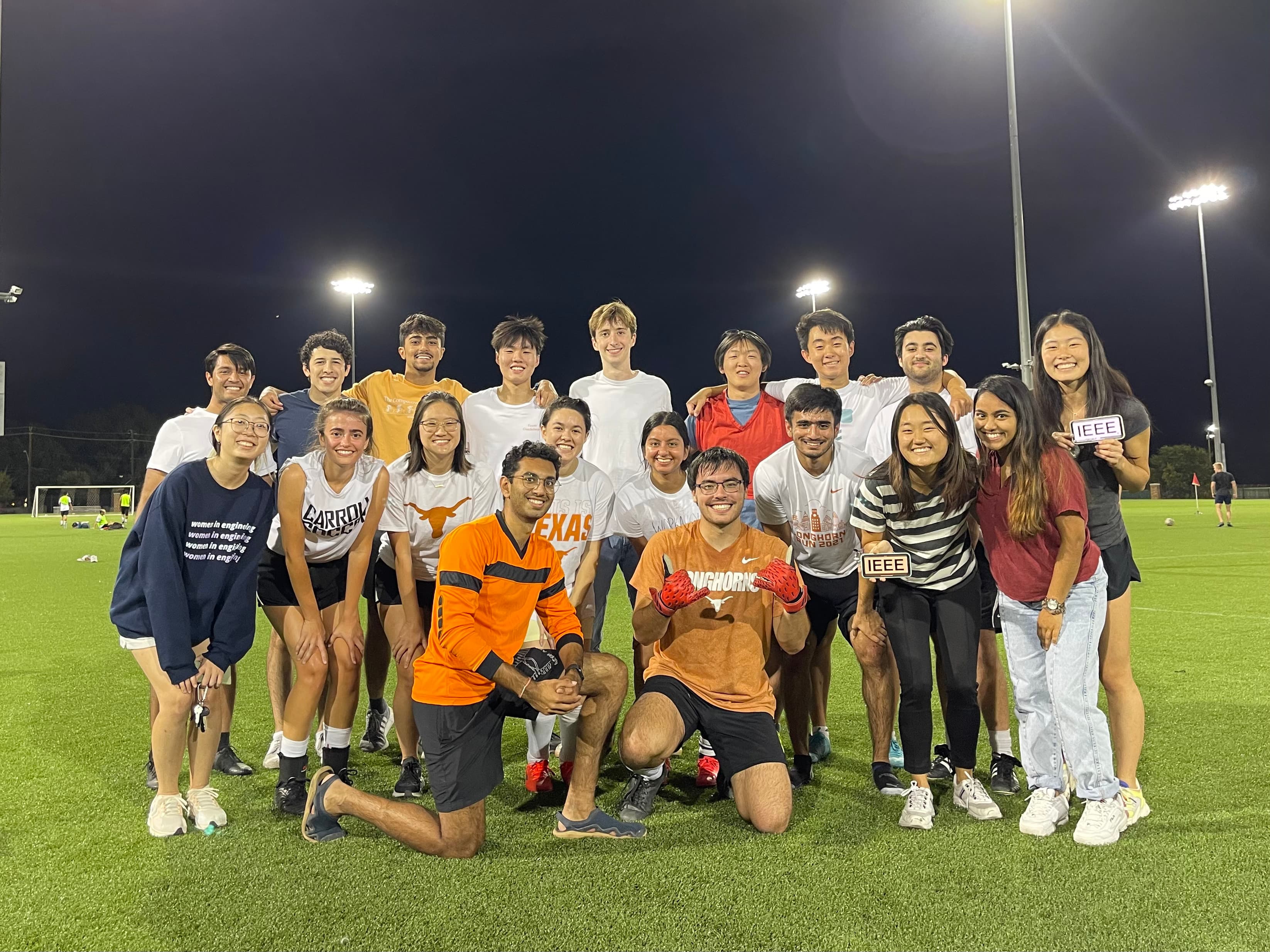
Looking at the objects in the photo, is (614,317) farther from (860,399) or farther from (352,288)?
(352,288)

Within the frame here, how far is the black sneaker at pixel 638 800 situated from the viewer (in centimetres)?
380

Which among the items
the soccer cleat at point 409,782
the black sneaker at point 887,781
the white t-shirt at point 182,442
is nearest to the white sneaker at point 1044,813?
the black sneaker at point 887,781

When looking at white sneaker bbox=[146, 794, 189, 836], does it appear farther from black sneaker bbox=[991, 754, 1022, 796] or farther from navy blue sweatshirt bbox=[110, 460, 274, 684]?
black sneaker bbox=[991, 754, 1022, 796]

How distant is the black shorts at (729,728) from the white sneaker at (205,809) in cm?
205

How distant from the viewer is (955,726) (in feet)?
12.7

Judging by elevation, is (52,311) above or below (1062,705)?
above

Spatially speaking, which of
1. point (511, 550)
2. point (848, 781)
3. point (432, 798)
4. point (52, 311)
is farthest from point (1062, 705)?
point (52, 311)

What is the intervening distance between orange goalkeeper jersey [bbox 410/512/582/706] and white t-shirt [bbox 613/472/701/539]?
41.9 inches

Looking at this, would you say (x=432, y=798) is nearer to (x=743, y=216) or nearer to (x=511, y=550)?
(x=511, y=550)

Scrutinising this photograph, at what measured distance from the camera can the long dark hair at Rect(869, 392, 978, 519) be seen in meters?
3.85

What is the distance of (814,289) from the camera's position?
84.7 feet

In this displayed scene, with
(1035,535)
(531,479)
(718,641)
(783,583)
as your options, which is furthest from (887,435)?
(531,479)

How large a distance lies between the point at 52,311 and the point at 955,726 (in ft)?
313

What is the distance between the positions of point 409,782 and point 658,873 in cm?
161
